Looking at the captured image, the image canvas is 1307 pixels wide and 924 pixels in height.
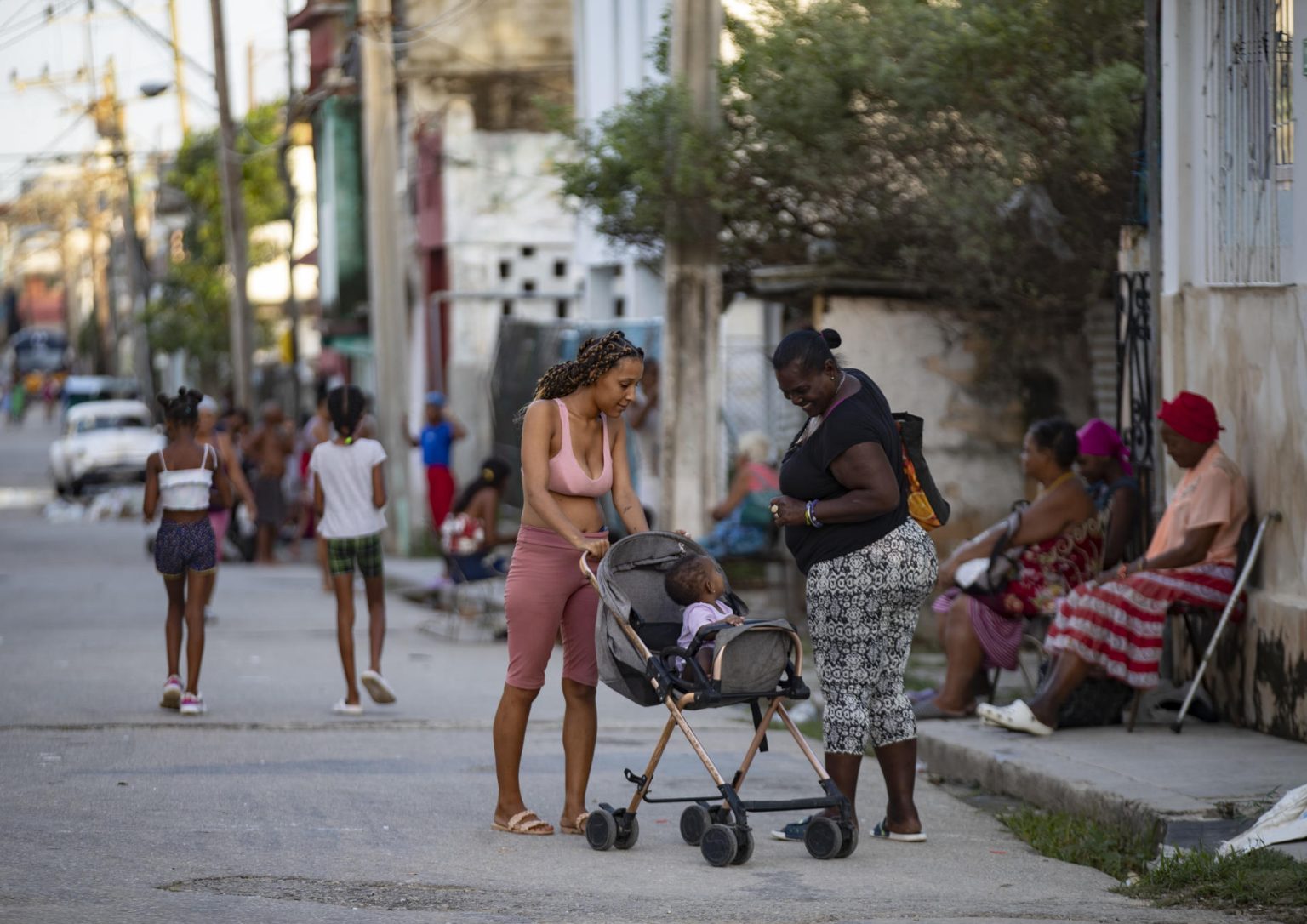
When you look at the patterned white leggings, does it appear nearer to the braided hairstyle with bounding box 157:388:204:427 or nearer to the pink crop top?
the pink crop top

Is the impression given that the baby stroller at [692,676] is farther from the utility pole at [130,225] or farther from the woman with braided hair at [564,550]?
the utility pole at [130,225]

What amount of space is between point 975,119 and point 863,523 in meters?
6.86

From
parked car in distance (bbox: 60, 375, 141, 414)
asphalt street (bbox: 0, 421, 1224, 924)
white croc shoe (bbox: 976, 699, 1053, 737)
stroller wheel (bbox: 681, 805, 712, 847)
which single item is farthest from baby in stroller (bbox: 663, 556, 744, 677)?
parked car in distance (bbox: 60, 375, 141, 414)

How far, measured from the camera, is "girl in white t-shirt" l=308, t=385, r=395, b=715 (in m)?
10.5

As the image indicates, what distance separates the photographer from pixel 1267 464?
898cm

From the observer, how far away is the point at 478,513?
1475 centimetres

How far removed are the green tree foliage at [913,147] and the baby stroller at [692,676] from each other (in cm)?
615

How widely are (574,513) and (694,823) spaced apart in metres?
1.24

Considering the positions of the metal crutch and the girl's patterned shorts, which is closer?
the metal crutch

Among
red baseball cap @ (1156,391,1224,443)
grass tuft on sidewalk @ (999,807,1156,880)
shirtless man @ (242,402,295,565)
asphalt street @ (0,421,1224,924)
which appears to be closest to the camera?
asphalt street @ (0,421,1224,924)

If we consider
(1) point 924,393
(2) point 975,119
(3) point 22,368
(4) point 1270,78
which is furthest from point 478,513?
(3) point 22,368

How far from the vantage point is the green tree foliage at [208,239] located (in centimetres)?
4312

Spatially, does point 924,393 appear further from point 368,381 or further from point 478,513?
point 368,381

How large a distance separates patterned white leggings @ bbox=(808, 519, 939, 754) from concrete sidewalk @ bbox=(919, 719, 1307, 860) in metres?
1.06
